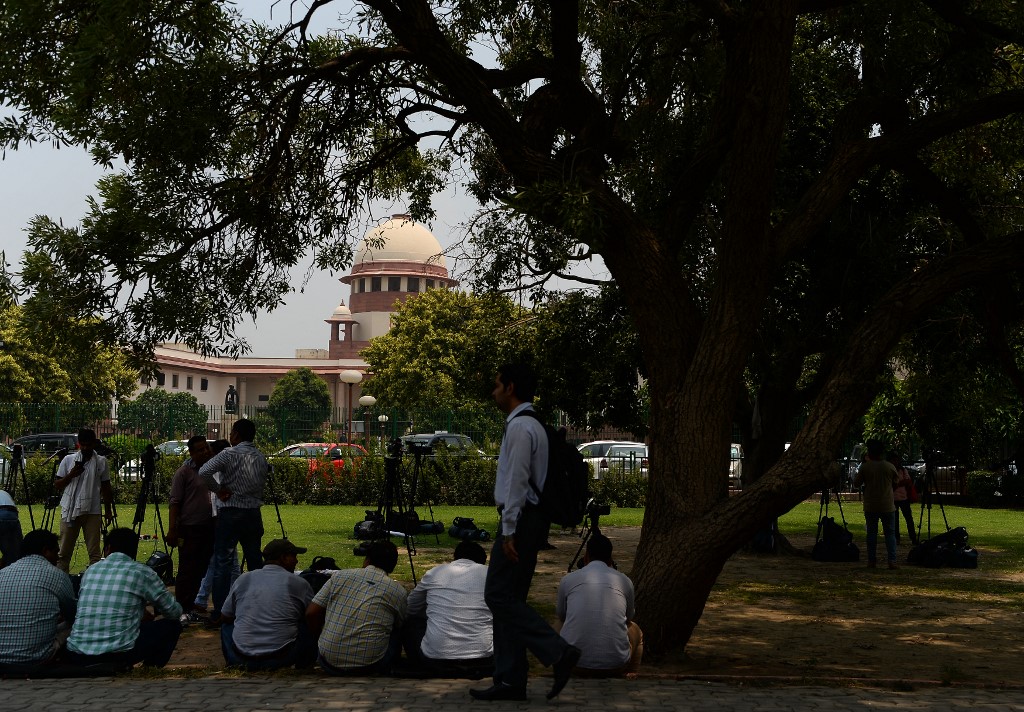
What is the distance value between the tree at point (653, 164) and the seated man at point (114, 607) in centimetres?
342

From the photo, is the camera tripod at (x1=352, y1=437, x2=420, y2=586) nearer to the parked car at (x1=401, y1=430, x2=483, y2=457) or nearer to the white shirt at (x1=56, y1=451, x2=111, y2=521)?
the white shirt at (x1=56, y1=451, x2=111, y2=521)

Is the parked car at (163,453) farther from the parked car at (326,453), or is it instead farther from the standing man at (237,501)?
the standing man at (237,501)

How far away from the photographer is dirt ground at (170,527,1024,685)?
8.05m

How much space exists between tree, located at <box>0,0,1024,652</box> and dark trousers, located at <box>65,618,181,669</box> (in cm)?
330

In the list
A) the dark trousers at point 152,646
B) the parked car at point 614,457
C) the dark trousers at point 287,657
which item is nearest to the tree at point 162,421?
the parked car at point 614,457

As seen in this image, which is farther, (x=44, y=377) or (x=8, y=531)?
(x=44, y=377)

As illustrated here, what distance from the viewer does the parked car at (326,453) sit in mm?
27500

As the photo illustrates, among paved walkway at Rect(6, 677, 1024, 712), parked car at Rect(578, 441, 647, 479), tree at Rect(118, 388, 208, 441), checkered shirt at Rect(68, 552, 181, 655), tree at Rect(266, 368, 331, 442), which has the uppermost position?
tree at Rect(266, 368, 331, 442)

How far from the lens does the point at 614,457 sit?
3122 cm

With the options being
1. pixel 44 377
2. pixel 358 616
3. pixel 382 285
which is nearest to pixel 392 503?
pixel 358 616

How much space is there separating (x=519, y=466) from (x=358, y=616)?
159 cm

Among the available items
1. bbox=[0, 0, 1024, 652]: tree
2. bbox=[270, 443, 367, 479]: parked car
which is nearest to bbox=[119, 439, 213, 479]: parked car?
bbox=[270, 443, 367, 479]: parked car

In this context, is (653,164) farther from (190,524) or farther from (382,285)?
(382,285)

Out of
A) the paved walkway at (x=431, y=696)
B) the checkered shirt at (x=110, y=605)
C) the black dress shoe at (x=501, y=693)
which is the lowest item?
the paved walkway at (x=431, y=696)
